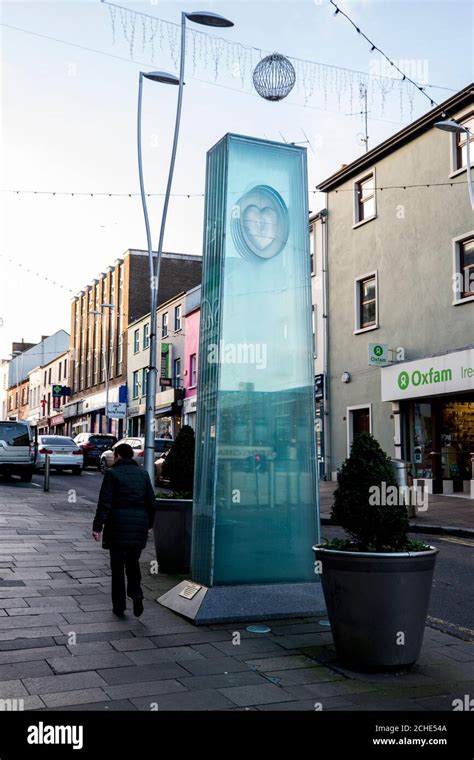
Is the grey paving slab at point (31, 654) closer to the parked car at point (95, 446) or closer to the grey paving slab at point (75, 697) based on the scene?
the grey paving slab at point (75, 697)

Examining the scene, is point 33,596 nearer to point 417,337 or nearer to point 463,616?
point 463,616

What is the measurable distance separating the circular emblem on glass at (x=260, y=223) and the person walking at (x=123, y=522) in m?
2.45

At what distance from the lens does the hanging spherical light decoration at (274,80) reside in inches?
392

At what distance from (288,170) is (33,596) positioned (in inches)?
199

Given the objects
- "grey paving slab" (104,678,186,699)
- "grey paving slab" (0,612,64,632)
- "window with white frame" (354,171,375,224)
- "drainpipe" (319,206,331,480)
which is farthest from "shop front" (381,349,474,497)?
"grey paving slab" (104,678,186,699)

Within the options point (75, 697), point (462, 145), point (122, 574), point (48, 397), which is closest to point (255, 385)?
point (122, 574)

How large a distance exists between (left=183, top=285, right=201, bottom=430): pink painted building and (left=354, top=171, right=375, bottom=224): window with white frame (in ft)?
46.6

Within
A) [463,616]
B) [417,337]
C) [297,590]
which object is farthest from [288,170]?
[417,337]

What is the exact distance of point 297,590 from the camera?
7.29 m

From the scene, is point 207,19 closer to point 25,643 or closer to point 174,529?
point 174,529

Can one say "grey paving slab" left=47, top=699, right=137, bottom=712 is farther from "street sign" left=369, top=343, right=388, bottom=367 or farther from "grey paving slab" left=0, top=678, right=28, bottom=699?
"street sign" left=369, top=343, right=388, bottom=367

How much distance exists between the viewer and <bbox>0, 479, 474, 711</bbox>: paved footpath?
4.72 m

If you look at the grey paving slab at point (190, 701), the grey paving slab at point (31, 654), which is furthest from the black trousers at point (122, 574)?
the grey paving slab at point (190, 701)
